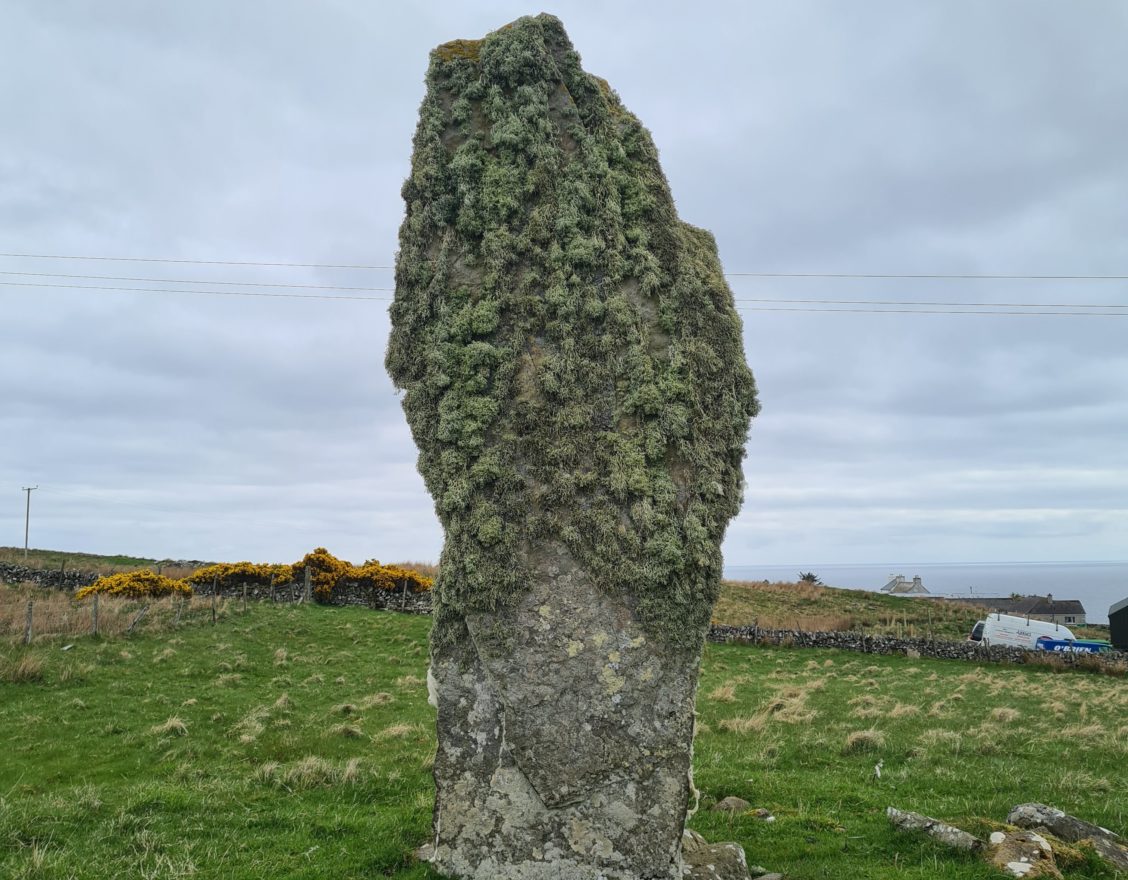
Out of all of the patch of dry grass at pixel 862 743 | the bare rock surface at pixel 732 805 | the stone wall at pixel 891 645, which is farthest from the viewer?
the stone wall at pixel 891 645

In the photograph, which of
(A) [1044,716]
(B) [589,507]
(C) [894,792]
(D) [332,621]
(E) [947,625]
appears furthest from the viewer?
(E) [947,625]

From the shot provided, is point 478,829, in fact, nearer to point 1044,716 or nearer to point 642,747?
point 642,747

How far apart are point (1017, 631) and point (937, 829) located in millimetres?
37062

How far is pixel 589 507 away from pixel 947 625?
4689 centimetres

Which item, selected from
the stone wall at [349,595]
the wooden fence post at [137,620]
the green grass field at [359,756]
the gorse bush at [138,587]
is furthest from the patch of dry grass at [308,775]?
the stone wall at [349,595]

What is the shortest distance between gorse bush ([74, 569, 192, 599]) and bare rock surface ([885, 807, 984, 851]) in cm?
2934

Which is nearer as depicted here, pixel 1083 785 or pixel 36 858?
Answer: pixel 36 858

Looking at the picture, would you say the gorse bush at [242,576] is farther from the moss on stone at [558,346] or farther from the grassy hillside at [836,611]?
the moss on stone at [558,346]

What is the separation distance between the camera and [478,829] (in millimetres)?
6863

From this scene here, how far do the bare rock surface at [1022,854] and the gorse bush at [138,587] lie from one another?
3046cm

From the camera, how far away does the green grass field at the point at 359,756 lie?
7.74 m

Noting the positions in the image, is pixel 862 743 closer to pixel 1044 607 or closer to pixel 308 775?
pixel 308 775

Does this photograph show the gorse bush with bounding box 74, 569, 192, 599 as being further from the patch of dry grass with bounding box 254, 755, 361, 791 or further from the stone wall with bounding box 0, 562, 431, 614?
the patch of dry grass with bounding box 254, 755, 361, 791

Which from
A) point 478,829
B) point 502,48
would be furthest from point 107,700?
point 502,48
